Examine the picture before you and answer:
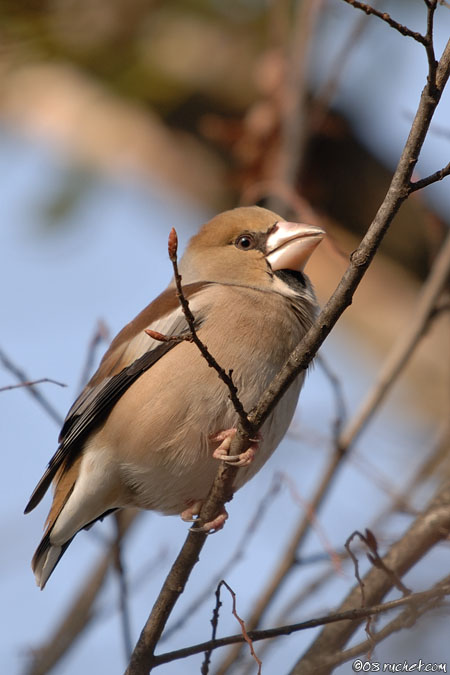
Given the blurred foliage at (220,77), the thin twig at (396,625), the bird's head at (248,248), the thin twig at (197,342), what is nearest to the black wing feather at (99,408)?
the bird's head at (248,248)

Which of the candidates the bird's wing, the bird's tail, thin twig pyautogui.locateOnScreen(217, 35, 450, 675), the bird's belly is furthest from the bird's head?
the bird's tail

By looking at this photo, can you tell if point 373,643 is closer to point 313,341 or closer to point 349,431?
point 313,341

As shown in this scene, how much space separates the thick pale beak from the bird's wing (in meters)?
0.47

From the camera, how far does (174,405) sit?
165 inches

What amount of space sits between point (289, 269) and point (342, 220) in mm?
3384

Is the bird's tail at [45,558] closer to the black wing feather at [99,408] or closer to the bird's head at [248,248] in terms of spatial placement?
the black wing feather at [99,408]

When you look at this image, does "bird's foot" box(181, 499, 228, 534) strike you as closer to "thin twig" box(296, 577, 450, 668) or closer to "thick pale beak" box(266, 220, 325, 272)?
"thin twig" box(296, 577, 450, 668)

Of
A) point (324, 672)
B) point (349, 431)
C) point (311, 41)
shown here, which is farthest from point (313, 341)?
point (311, 41)

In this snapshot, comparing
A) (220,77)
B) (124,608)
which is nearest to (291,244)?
(124,608)

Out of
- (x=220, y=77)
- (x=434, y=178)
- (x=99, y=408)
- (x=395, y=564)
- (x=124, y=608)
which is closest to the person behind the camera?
(x=434, y=178)

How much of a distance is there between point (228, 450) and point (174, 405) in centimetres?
45

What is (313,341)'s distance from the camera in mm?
3203

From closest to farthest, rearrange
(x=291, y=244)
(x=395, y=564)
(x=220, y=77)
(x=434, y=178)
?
(x=434, y=178)
(x=395, y=564)
(x=291, y=244)
(x=220, y=77)

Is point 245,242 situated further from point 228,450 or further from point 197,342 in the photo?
point 197,342
